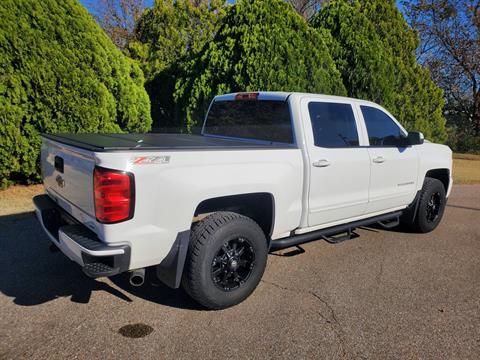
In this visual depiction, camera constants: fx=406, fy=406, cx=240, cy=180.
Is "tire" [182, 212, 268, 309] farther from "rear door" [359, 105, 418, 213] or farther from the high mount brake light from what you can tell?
"rear door" [359, 105, 418, 213]

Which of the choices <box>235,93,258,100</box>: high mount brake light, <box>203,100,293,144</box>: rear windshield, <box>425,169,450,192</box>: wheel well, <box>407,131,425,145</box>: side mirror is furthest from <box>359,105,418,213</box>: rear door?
<box>235,93,258,100</box>: high mount brake light

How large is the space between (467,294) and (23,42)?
7.32 metres

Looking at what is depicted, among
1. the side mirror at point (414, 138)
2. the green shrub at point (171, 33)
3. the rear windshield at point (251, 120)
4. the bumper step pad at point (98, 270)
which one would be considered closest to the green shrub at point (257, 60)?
the green shrub at point (171, 33)

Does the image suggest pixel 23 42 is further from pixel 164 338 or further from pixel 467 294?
pixel 467 294

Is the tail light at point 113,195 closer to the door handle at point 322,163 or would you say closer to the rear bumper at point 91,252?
the rear bumper at point 91,252

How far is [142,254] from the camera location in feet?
9.63

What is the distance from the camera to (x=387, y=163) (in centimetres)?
477

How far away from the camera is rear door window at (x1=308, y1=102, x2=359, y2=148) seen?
412 cm

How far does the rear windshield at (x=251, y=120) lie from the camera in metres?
4.12

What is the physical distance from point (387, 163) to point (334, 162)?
105 cm

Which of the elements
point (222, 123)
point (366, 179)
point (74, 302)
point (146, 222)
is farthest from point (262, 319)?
point (222, 123)

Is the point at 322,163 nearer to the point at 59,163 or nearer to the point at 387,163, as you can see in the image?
the point at 387,163

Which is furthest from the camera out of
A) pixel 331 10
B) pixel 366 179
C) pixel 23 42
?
pixel 331 10

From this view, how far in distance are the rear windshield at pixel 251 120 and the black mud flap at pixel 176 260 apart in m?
1.53
